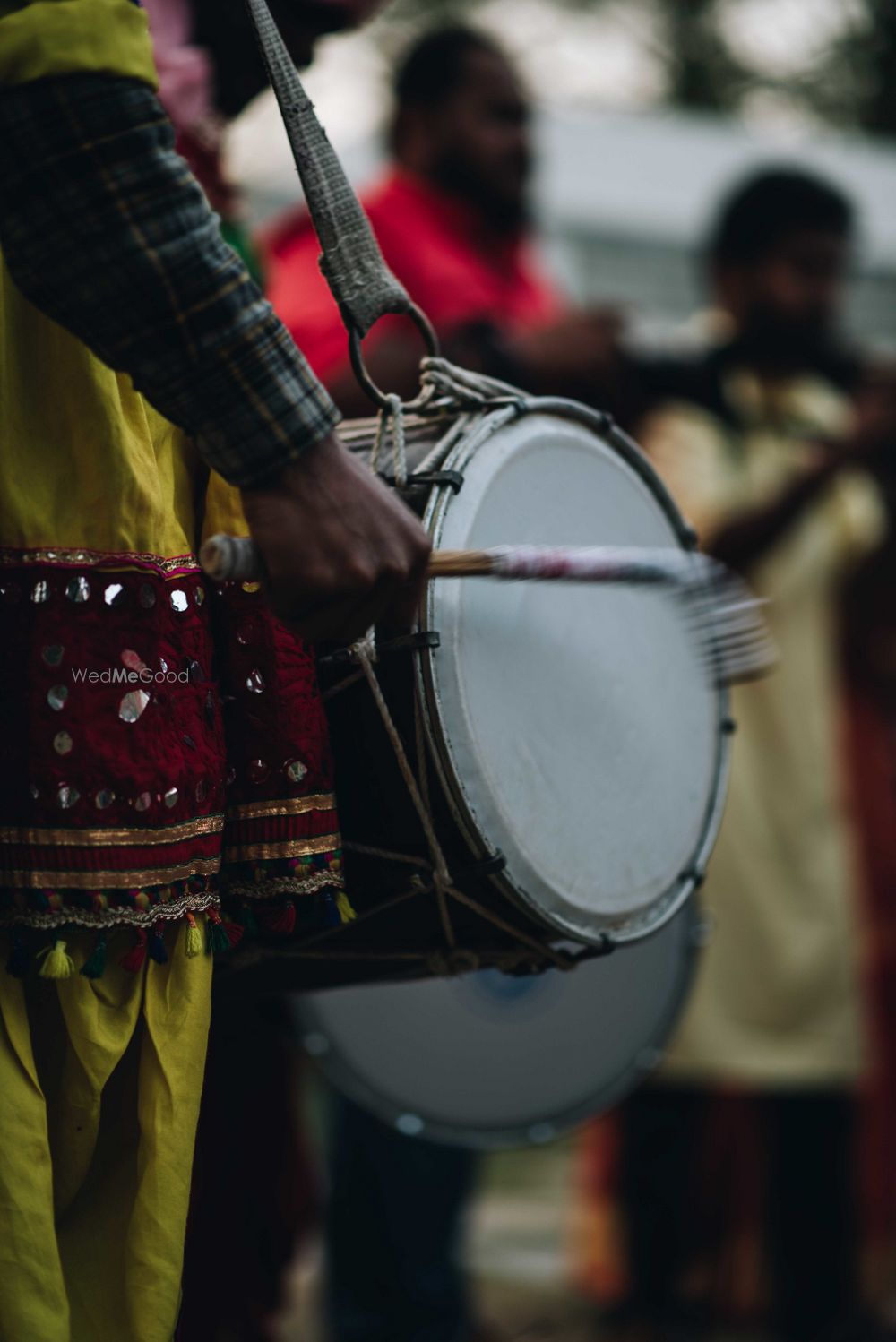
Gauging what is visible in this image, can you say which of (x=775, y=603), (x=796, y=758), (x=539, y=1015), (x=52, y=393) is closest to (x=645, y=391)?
(x=775, y=603)

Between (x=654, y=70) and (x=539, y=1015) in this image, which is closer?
(x=539, y=1015)

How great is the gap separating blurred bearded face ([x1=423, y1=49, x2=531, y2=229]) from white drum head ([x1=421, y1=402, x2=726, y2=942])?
4.30 feet

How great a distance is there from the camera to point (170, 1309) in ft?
3.04

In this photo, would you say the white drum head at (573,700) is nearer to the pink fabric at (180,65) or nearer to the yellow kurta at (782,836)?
the pink fabric at (180,65)

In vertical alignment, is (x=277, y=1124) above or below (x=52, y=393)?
below

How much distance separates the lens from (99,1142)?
974mm

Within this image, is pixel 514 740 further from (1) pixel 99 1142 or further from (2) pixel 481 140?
(2) pixel 481 140

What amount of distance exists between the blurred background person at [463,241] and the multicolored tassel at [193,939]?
1.14 meters

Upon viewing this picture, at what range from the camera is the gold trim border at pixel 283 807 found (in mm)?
970

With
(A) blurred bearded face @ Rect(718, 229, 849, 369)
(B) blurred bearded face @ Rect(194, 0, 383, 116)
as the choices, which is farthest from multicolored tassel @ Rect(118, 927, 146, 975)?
(A) blurred bearded face @ Rect(718, 229, 849, 369)

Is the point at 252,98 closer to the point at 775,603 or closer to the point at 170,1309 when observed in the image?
the point at 170,1309

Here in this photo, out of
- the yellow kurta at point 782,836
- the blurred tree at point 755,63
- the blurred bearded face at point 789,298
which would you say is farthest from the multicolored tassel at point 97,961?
the blurred tree at point 755,63

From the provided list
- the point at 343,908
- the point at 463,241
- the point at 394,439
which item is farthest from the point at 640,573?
the point at 463,241

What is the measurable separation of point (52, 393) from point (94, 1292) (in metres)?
0.55
